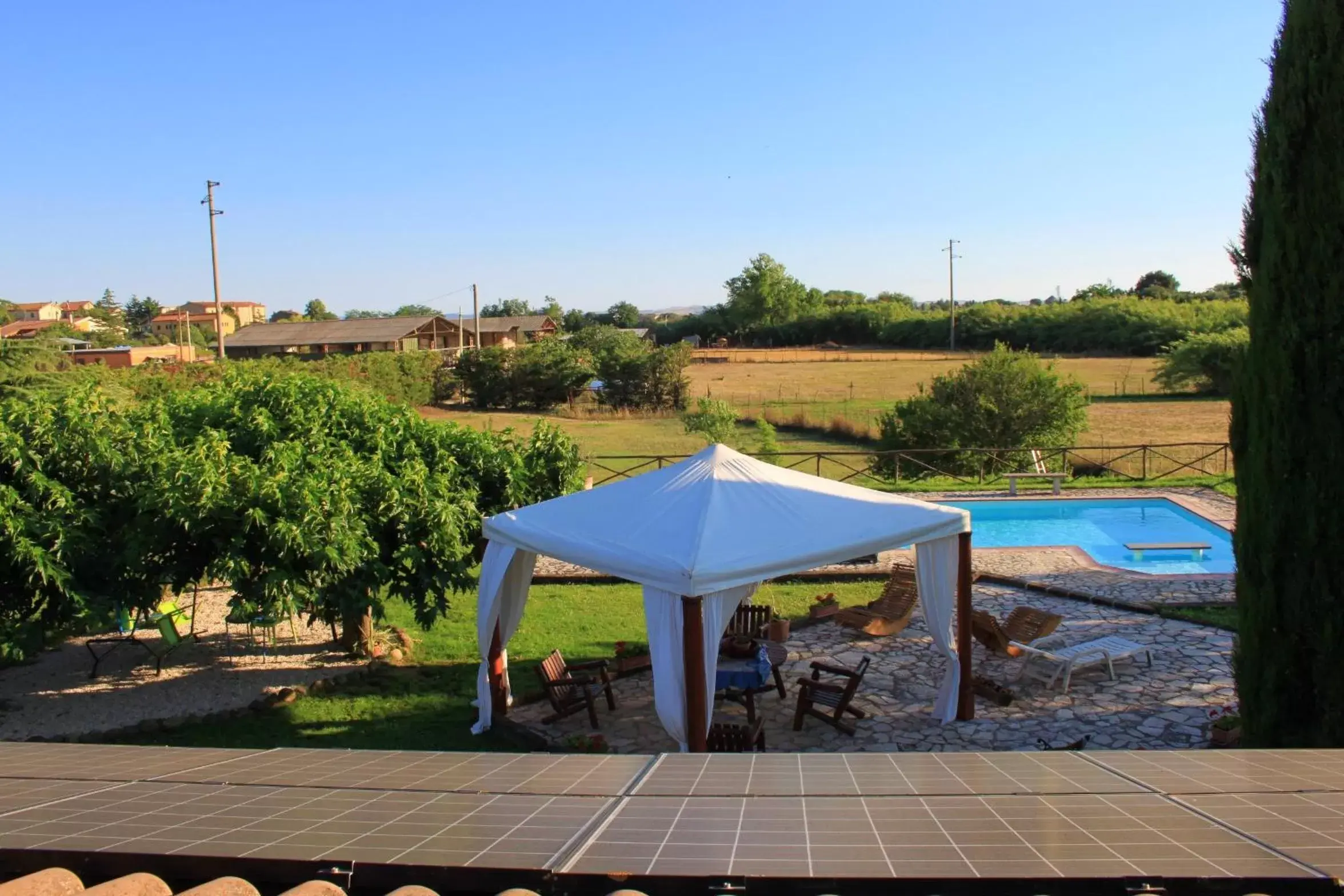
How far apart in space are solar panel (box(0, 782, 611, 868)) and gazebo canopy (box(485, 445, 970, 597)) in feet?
13.8

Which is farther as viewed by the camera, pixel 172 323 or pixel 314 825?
pixel 172 323

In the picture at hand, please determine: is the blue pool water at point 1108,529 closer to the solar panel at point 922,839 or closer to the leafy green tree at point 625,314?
the solar panel at point 922,839

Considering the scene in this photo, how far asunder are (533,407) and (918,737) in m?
34.4

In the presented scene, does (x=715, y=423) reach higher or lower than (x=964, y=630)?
higher

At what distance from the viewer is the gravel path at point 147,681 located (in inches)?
352

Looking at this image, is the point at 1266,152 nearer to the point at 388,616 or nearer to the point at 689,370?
the point at 388,616

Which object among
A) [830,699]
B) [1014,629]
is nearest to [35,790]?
[830,699]

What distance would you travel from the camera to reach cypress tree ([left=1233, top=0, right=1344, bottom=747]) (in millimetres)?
5902

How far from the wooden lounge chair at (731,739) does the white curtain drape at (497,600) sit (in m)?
2.24

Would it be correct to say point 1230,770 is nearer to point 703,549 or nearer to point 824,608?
point 703,549

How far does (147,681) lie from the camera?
10008mm

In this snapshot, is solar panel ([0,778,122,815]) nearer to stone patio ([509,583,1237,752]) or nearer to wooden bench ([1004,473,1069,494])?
stone patio ([509,583,1237,752])

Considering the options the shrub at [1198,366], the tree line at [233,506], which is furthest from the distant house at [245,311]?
the tree line at [233,506]

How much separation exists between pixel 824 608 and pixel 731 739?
4.66 m
